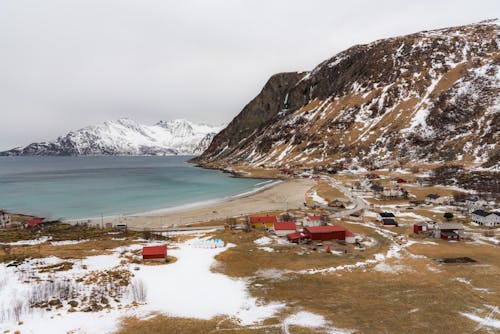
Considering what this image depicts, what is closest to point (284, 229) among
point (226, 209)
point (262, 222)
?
point (262, 222)

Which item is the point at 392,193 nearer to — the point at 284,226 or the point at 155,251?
the point at 284,226

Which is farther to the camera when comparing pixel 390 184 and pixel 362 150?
pixel 362 150

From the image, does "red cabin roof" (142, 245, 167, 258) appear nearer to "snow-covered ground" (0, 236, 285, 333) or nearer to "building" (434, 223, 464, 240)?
"snow-covered ground" (0, 236, 285, 333)

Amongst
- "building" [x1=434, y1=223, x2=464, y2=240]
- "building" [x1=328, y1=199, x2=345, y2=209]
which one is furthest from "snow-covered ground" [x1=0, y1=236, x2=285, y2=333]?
"building" [x1=328, y1=199, x2=345, y2=209]

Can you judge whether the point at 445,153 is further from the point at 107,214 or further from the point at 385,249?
the point at 107,214

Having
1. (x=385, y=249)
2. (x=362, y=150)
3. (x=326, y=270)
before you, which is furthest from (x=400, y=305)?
(x=362, y=150)

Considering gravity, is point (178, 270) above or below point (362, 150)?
below

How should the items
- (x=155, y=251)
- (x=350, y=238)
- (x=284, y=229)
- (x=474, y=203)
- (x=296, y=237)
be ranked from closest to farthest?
(x=155, y=251) → (x=350, y=238) → (x=296, y=237) → (x=284, y=229) → (x=474, y=203)

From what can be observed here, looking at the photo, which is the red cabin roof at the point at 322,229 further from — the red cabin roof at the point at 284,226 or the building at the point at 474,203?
the building at the point at 474,203
